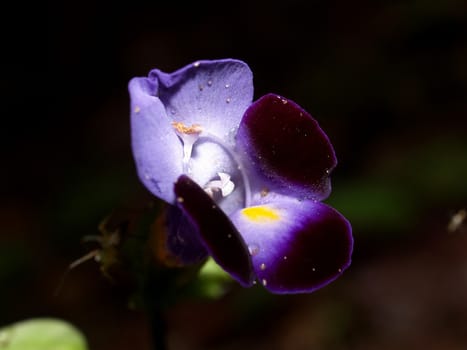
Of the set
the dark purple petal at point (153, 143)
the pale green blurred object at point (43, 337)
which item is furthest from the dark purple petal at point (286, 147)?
the pale green blurred object at point (43, 337)

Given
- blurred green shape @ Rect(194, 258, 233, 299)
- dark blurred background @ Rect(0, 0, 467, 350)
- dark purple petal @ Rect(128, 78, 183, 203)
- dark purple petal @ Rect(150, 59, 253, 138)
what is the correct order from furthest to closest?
dark blurred background @ Rect(0, 0, 467, 350)
blurred green shape @ Rect(194, 258, 233, 299)
dark purple petal @ Rect(150, 59, 253, 138)
dark purple petal @ Rect(128, 78, 183, 203)

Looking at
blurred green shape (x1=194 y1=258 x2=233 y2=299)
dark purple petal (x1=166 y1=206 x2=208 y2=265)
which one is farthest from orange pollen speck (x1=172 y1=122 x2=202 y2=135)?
blurred green shape (x1=194 y1=258 x2=233 y2=299)

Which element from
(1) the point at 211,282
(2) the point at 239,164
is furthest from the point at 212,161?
(1) the point at 211,282

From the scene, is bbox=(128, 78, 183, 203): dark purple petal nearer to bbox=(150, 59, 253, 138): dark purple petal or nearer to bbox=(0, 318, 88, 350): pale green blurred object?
bbox=(150, 59, 253, 138): dark purple petal

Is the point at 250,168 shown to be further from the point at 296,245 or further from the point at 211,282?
the point at 211,282

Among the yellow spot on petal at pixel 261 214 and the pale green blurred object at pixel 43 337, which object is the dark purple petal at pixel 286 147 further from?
the pale green blurred object at pixel 43 337

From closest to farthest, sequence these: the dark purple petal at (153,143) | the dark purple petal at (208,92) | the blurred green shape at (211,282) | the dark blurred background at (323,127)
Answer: the dark purple petal at (153,143), the dark purple petal at (208,92), the blurred green shape at (211,282), the dark blurred background at (323,127)

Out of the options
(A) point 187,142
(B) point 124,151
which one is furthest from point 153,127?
(B) point 124,151
